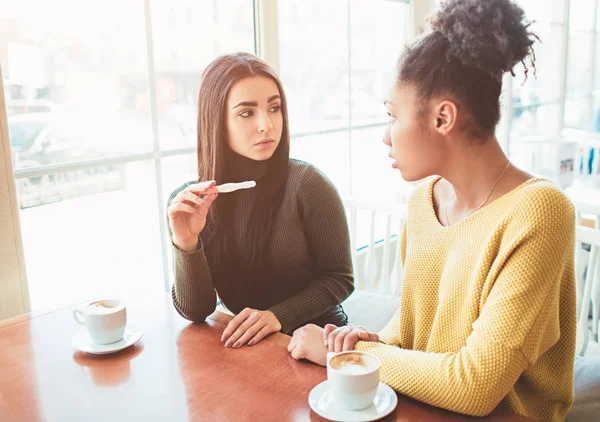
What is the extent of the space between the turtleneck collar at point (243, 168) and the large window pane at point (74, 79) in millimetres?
393

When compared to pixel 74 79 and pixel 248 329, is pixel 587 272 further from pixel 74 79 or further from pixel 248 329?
pixel 74 79

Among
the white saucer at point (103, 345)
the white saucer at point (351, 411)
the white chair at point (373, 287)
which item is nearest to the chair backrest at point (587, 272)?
the white chair at point (373, 287)

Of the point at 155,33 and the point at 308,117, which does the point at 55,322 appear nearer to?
the point at 155,33

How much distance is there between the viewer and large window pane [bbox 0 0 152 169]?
1.49 metres

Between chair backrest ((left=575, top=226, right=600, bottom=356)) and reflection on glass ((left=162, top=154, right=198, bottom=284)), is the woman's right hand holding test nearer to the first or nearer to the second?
reflection on glass ((left=162, top=154, right=198, bottom=284))

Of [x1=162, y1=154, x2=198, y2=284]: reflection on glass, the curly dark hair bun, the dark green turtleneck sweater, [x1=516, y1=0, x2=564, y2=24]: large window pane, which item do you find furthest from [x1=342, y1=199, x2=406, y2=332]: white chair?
[x1=516, y1=0, x2=564, y2=24]: large window pane

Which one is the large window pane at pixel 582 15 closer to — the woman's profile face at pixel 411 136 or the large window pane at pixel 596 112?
the large window pane at pixel 596 112

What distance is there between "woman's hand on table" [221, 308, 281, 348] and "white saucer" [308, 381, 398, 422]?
0.23 meters

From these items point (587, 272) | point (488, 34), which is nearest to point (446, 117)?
point (488, 34)

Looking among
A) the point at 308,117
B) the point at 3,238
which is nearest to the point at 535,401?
the point at 3,238

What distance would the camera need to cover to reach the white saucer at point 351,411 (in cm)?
84

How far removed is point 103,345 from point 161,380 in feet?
0.59

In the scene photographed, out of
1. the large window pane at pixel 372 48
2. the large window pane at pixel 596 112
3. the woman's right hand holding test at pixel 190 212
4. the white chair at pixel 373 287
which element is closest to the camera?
the woman's right hand holding test at pixel 190 212

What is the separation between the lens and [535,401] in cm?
103
